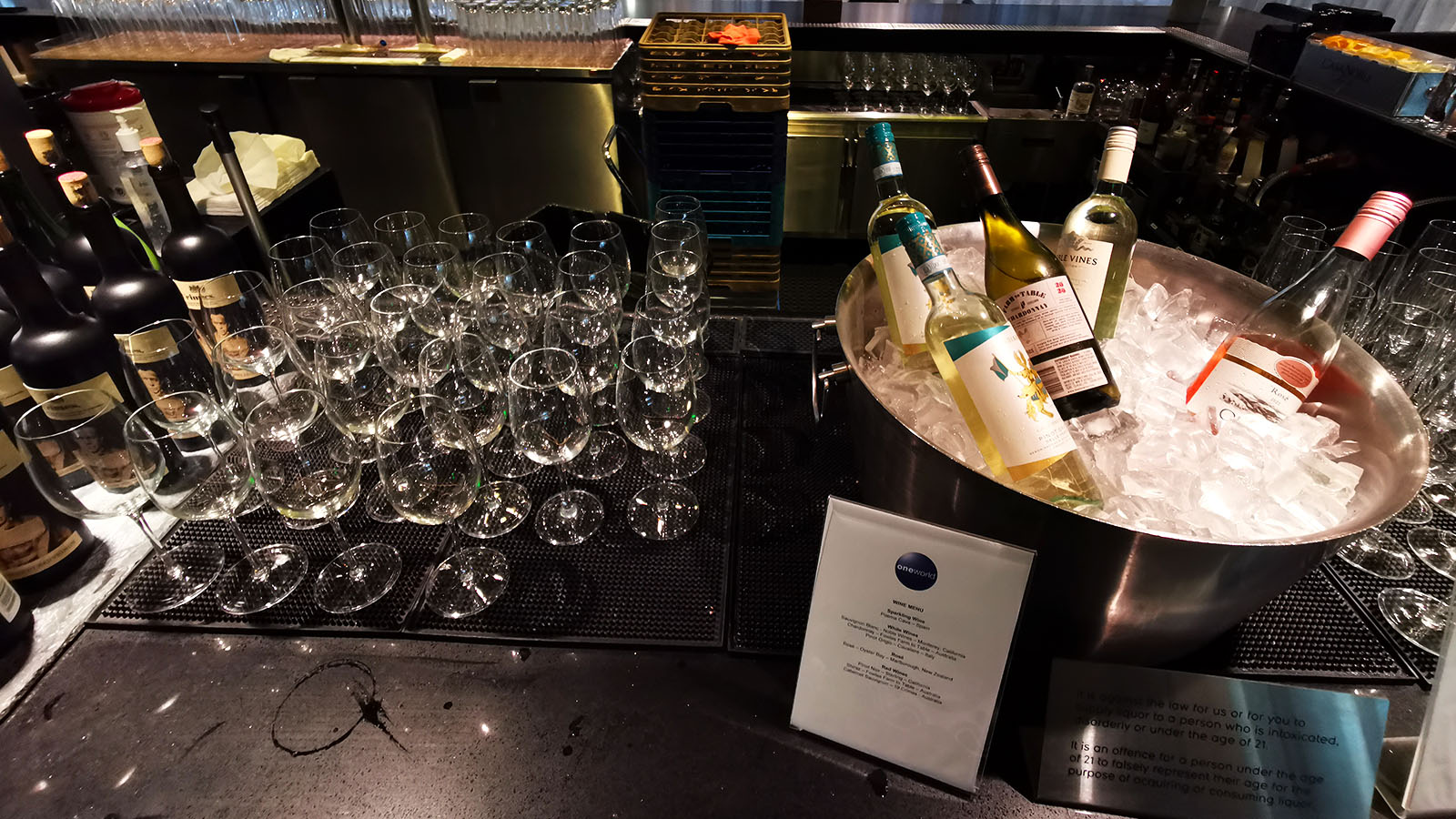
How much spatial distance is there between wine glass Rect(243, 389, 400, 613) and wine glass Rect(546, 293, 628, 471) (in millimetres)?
334

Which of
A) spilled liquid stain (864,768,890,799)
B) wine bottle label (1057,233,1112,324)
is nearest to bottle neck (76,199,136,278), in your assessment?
spilled liquid stain (864,768,890,799)

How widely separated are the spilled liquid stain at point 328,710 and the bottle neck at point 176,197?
3.15ft

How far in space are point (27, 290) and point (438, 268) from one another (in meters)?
0.60

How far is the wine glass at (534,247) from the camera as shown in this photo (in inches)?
55.3

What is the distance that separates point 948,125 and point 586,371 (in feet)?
8.44

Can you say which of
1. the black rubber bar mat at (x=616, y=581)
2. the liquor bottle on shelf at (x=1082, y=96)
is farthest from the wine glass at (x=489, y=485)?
the liquor bottle on shelf at (x=1082, y=96)

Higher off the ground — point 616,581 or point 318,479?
point 318,479

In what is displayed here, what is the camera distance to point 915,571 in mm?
726

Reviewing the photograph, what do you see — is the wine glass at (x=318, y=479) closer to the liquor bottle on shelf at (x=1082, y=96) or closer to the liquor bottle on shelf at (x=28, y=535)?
the liquor bottle on shelf at (x=28, y=535)

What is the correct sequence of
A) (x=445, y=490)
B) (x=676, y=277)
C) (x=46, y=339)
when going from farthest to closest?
(x=676, y=277)
(x=46, y=339)
(x=445, y=490)

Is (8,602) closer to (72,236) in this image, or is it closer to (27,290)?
(27,290)

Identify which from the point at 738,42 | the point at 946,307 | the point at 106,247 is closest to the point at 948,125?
the point at 738,42

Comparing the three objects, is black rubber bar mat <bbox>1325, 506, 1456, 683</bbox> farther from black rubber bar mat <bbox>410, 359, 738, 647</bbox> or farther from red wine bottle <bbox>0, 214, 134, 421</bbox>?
red wine bottle <bbox>0, 214, 134, 421</bbox>

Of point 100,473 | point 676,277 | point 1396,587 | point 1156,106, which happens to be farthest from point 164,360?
point 1156,106
